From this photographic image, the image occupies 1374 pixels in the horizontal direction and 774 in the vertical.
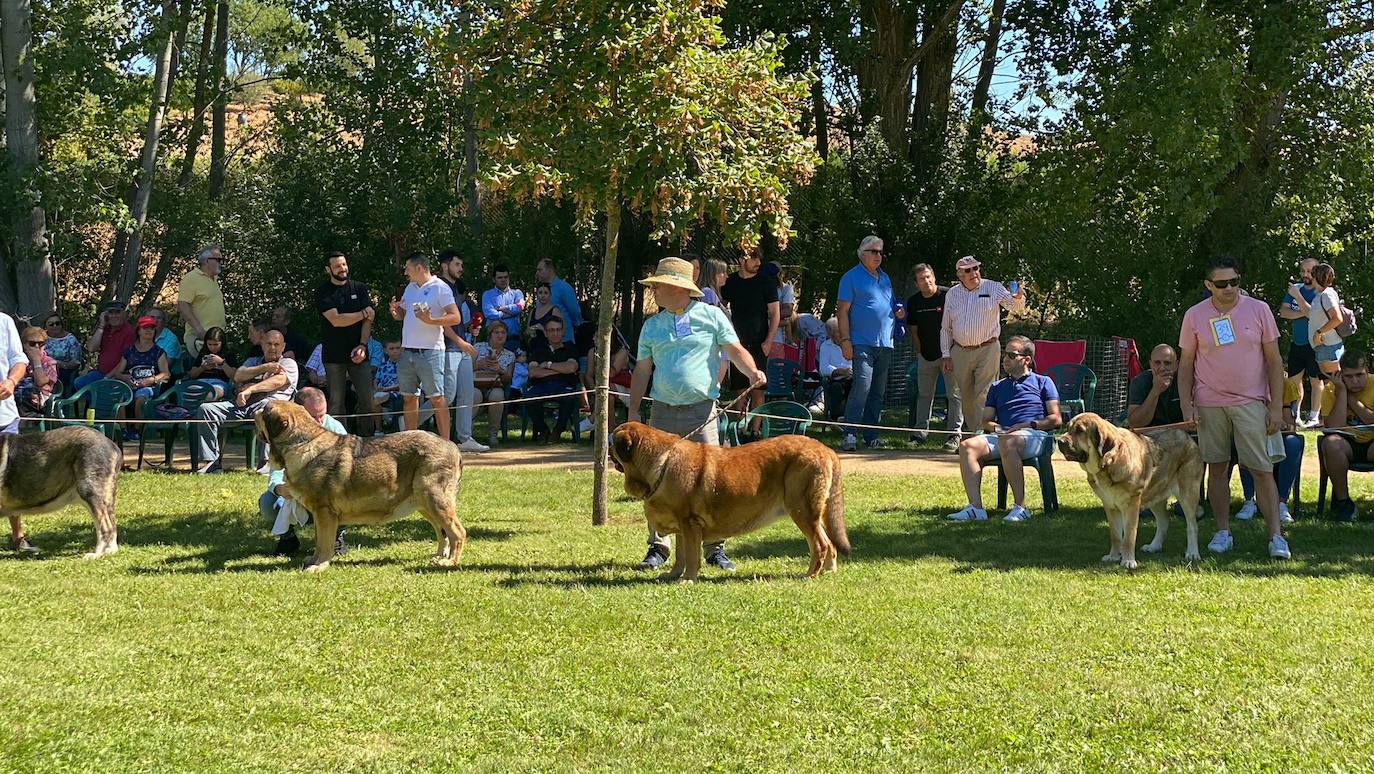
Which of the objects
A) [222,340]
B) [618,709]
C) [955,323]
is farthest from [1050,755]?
[222,340]

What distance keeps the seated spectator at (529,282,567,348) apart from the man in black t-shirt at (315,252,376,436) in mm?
2226

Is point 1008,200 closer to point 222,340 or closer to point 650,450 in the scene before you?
point 222,340

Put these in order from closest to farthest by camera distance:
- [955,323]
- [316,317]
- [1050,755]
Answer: [1050,755] < [955,323] < [316,317]

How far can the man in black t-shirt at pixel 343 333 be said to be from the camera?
569 inches

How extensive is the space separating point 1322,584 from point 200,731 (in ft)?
20.9

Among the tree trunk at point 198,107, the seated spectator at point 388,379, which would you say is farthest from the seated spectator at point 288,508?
the tree trunk at point 198,107

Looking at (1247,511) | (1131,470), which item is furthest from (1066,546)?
(1247,511)

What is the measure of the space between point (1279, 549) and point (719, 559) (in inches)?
145

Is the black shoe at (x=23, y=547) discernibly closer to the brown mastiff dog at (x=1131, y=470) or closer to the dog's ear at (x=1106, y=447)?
the brown mastiff dog at (x=1131, y=470)

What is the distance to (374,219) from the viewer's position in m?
21.3

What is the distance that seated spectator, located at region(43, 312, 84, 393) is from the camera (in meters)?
16.0

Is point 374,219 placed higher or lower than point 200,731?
higher

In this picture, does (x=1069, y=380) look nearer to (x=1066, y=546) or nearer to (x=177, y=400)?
(x=1066, y=546)

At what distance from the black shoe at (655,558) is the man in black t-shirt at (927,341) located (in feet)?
21.2
